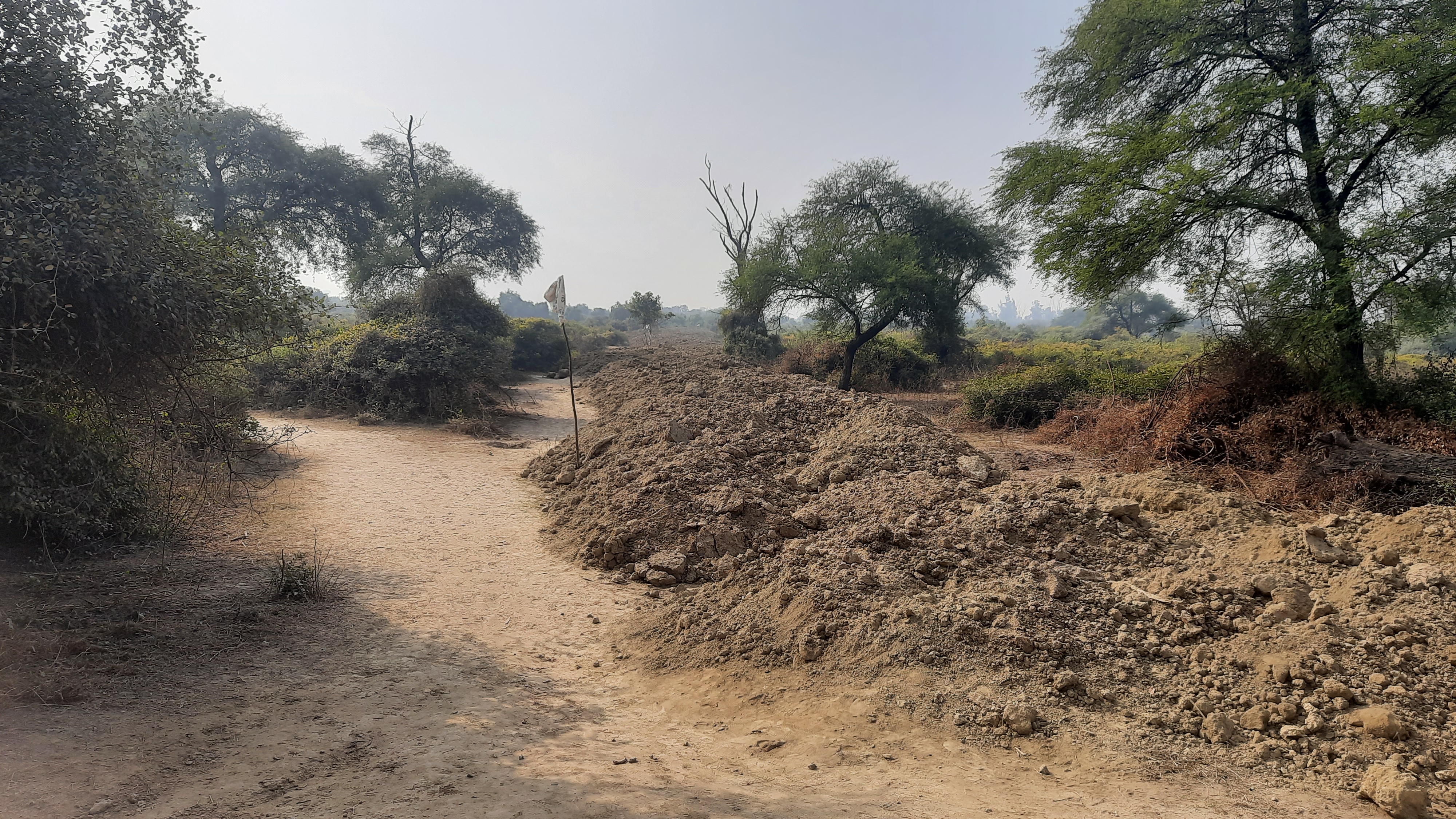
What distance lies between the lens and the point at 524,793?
2.50 meters

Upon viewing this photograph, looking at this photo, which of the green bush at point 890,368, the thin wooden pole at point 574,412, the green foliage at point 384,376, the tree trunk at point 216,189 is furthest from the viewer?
the tree trunk at point 216,189

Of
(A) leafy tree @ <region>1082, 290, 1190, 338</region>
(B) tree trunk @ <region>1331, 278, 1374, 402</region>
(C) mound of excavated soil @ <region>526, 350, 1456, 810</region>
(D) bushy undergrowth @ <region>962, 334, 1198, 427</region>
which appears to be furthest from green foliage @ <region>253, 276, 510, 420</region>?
(A) leafy tree @ <region>1082, 290, 1190, 338</region>

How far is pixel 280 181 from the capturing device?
24094 millimetres

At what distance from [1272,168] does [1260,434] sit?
3.83 m

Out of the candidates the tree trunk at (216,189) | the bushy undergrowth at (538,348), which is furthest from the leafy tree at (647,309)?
the tree trunk at (216,189)

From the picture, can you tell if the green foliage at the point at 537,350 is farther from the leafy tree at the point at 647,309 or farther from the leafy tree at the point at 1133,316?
the leafy tree at the point at 1133,316

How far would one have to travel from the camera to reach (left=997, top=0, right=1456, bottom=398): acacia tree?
675cm

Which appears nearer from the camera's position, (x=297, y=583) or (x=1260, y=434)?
(x=297, y=583)

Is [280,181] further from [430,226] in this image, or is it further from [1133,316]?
[1133,316]

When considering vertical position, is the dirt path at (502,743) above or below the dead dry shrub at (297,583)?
below

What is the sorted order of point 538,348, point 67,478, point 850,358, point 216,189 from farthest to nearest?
1. point 538,348
2. point 216,189
3. point 850,358
4. point 67,478

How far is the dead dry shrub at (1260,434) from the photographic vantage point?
5.94m

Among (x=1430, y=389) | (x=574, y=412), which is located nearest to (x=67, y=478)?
(x=574, y=412)

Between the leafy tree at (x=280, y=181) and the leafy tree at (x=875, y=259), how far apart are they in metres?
15.6
